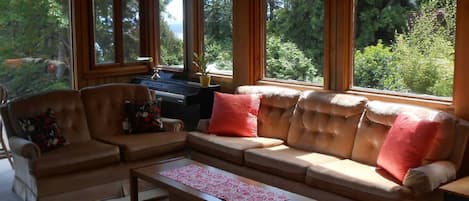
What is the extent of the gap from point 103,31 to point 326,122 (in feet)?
10.9

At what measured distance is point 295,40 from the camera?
544cm

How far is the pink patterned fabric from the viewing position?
3.54m

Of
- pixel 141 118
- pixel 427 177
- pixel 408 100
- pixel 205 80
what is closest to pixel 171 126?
pixel 141 118

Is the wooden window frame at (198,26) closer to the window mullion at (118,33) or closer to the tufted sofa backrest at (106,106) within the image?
the window mullion at (118,33)

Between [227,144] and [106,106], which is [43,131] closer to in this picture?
[106,106]

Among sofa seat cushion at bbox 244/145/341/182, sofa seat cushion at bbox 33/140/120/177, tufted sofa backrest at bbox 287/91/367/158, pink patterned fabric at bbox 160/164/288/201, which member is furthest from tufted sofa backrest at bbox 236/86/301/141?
sofa seat cushion at bbox 33/140/120/177

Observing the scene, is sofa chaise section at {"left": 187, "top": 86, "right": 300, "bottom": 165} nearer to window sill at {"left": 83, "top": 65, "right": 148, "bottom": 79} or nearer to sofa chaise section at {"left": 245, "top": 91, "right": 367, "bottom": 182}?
sofa chaise section at {"left": 245, "top": 91, "right": 367, "bottom": 182}

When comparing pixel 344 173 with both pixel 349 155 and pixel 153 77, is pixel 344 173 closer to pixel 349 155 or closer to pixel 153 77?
pixel 349 155

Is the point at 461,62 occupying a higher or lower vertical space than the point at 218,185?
higher

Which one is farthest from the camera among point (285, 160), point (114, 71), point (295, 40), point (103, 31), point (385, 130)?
point (114, 71)

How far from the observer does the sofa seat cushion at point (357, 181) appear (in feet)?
12.0

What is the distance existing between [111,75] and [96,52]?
13.5 inches

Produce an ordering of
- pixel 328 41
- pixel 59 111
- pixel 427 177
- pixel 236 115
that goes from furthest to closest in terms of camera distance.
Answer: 1. pixel 236 115
2. pixel 59 111
3. pixel 328 41
4. pixel 427 177

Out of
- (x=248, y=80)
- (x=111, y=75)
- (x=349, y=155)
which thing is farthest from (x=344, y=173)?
(x=111, y=75)
